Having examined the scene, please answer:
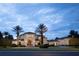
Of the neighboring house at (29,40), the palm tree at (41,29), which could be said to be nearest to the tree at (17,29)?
the neighboring house at (29,40)

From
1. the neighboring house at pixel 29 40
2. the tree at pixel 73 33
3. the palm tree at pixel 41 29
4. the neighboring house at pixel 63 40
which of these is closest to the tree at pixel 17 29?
the neighboring house at pixel 29 40

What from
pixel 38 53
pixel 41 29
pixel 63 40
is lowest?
pixel 38 53

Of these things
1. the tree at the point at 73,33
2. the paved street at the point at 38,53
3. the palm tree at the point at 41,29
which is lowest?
the paved street at the point at 38,53

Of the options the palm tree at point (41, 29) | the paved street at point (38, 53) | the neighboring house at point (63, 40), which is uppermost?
the palm tree at point (41, 29)

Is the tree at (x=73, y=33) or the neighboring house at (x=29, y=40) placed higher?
the tree at (x=73, y=33)

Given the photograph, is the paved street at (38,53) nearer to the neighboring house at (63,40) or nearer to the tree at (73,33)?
the neighboring house at (63,40)

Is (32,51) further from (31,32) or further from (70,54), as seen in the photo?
(70,54)

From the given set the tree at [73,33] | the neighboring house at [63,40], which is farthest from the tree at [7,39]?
the tree at [73,33]

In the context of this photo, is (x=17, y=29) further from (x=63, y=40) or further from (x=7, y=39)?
(x=63, y=40)

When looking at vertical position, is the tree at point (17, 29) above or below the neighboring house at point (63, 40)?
above

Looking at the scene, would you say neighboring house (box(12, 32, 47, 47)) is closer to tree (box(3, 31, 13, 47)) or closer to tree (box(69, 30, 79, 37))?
tree (box(3, 31, 13, 47))

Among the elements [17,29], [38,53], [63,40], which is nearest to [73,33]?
[63,40]

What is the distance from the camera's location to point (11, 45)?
2641 mm

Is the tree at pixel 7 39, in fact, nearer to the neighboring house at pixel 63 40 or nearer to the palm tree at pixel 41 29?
the palm tree at pixel 41 29
